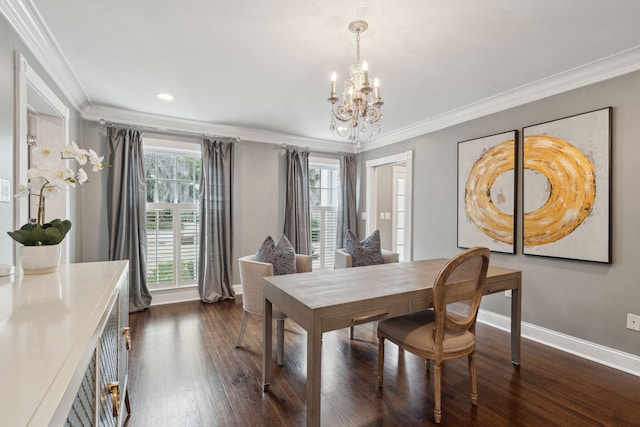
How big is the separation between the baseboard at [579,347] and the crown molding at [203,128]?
3353 millimetres

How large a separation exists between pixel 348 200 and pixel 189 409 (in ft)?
12.4

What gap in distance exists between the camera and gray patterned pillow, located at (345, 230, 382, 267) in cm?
335

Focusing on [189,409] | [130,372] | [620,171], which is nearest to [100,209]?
[130,372]

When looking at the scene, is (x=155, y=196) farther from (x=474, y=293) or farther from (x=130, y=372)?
(x=474, y=293)

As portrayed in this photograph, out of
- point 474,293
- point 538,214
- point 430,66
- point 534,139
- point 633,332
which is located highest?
point 430,66

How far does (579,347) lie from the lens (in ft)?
8.67

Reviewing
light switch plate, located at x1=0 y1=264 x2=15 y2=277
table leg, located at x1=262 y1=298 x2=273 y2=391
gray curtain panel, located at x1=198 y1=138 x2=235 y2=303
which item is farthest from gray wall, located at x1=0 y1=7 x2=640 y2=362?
table leg, located at x1=262 y1=298 x2=273 y2=391

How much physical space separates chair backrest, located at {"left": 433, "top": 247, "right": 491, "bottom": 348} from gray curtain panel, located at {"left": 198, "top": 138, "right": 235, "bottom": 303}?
9.99ft

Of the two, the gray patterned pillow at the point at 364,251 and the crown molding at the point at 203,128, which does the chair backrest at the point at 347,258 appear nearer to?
the gray patterned pillow at the point at 364,251

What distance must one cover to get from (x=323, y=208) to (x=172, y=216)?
2.32 metres

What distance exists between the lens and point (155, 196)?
13.0ft

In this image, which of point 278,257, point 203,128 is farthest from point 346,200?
point 278,257

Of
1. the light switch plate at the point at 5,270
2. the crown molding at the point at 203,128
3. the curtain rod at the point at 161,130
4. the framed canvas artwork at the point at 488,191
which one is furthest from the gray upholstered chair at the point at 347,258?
the light switch plate at the point at 5,270

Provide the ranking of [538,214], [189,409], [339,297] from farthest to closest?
[538,214], [189,409], [339,297]
